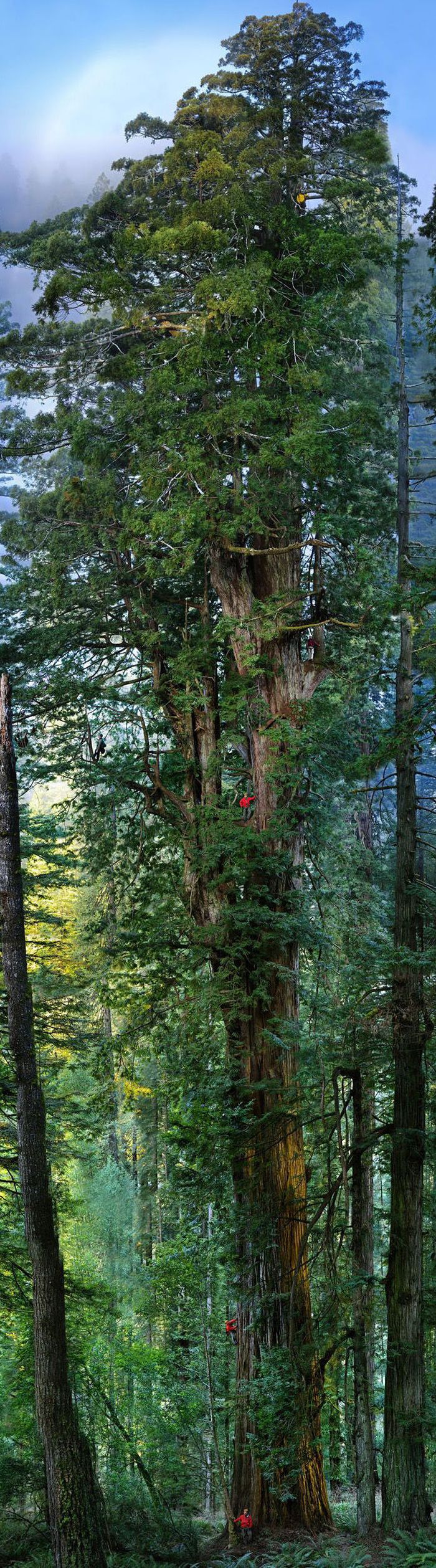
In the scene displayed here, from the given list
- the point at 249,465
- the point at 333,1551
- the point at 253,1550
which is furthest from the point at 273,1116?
the point at 249,465

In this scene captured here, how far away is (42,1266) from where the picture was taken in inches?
361

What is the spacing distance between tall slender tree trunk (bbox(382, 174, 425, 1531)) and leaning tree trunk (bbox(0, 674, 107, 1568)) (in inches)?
84.8

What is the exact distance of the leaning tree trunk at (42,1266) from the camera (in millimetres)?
8648

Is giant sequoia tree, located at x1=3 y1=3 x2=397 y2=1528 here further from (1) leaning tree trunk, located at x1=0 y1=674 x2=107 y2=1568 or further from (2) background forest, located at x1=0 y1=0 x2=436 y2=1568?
(1) leaning tree trunk, located at x1=0 y1=674 x2=107 y2=1568

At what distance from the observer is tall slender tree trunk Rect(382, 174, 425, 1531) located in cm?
869

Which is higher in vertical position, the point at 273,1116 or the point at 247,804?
the point at 247,804

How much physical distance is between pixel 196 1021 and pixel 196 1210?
1.63 m

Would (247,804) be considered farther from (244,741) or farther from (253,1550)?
(253,1550)

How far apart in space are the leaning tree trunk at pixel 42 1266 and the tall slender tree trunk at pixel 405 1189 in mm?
2153

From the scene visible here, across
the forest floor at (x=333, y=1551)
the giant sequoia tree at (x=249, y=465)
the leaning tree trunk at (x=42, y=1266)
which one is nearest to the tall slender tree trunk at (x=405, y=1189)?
the forest floor at (x=333, y=1551)

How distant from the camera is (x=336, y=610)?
39.5ft

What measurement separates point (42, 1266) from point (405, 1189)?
274 cm

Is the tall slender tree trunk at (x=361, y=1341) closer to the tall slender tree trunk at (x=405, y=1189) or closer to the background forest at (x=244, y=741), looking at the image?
the background forest at (x=244, y=741)

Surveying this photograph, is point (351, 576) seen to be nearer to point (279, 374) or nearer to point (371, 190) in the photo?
point (279, 374)
